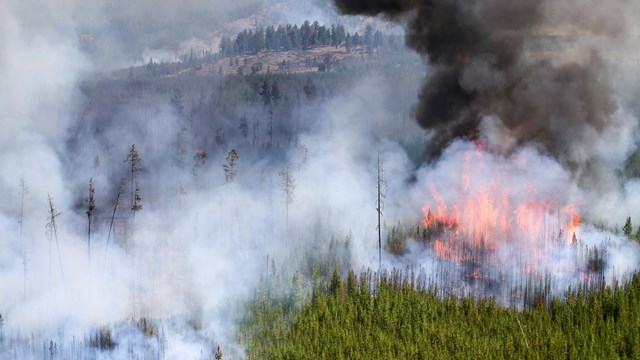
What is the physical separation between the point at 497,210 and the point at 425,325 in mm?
45325

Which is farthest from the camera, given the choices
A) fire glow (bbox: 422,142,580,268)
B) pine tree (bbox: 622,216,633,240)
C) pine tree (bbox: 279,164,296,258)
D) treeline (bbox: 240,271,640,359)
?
pine tree (bbox: 279,164,296,258)

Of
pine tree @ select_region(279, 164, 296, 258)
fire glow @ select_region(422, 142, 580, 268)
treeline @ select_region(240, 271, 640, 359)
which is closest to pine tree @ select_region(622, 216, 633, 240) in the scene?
fire glow @ select_region(422, 142, 580, 268)

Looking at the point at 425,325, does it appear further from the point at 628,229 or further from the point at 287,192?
the point at 287,192

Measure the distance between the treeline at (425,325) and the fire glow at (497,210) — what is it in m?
20.7

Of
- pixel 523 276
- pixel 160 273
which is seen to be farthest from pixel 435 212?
pixel 160 273

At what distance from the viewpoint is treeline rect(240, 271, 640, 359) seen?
10581 centimetres

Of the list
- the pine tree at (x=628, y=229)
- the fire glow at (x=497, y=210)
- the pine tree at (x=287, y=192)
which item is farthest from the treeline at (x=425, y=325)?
the pine tree at (x=287, y=192)

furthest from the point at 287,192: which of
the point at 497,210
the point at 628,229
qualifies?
the point at 628,229

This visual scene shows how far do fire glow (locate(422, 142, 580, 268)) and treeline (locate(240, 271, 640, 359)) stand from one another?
20.7m

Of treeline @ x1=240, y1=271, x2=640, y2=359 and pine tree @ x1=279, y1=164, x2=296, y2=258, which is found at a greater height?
pine tree @ x1=279, y1=164, x2=296, y2=258

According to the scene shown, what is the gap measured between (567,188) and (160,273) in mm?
80226

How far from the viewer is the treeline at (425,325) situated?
105812 mm

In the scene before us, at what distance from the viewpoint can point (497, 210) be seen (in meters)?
151

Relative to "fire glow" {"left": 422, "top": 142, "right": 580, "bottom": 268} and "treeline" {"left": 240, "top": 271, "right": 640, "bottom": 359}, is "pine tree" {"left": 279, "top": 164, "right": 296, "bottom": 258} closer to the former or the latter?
"fire glow" {"left": 422, "top": 142, "right": 580, "bottom": 268}
